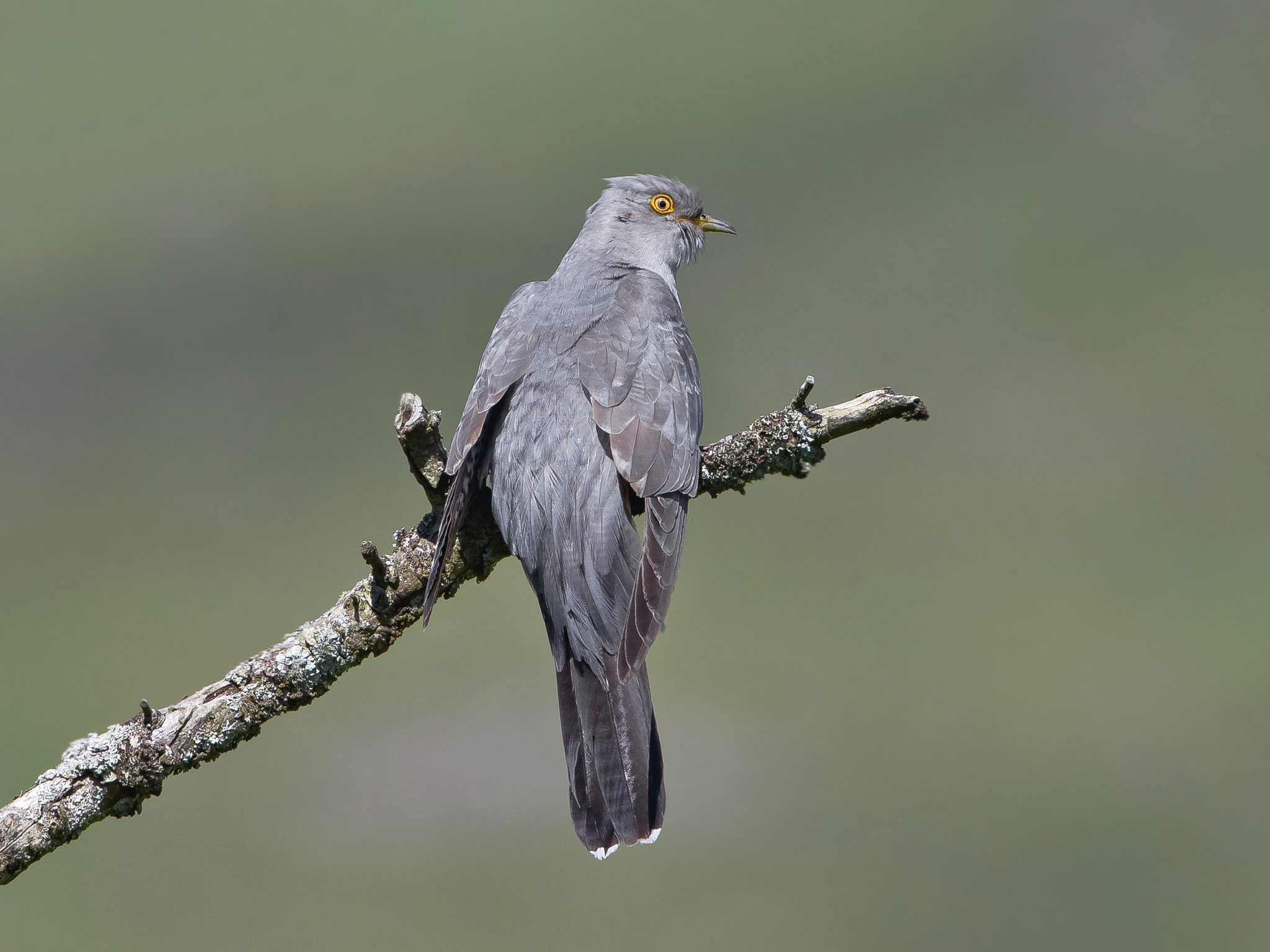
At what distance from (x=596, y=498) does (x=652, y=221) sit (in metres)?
2.50

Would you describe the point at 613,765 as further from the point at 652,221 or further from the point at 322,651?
the point at 652,221

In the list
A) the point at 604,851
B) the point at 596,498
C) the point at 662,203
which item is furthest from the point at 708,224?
the point at 604,851

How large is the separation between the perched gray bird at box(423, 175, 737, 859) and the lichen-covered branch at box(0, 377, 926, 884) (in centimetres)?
14

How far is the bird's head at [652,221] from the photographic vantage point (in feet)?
21.9

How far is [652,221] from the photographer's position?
6844 millimetres

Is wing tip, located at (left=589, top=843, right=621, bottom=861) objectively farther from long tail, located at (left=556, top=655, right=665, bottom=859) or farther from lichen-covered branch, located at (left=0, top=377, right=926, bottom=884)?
lichen-covered branch, located at (left=0, top=377, right=926, bottom=884)

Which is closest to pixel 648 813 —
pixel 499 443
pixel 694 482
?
pixel 694 482

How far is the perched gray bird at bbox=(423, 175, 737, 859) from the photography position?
455 cm

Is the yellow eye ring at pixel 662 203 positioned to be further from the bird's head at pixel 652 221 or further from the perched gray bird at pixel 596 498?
the perched gray bird at pixel 596 498

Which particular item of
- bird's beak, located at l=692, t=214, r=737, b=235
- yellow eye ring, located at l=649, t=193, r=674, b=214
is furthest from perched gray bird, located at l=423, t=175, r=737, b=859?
bird's beak, located at l=692, t=214, r=737, b=235

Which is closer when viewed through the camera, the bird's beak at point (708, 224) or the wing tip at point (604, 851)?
the wing tip at point (604, 851)

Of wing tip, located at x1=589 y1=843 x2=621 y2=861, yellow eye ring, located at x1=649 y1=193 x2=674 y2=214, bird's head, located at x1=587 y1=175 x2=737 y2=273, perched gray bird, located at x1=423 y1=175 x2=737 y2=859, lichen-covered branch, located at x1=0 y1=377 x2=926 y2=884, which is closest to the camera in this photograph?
lichen-covered branch, located at x1=0 y1=377 x2=926 y2=884

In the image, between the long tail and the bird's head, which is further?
the bird's head

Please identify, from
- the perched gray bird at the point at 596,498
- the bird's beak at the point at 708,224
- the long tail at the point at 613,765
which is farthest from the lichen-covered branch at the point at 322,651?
the bird's beak at the point at 708,224
